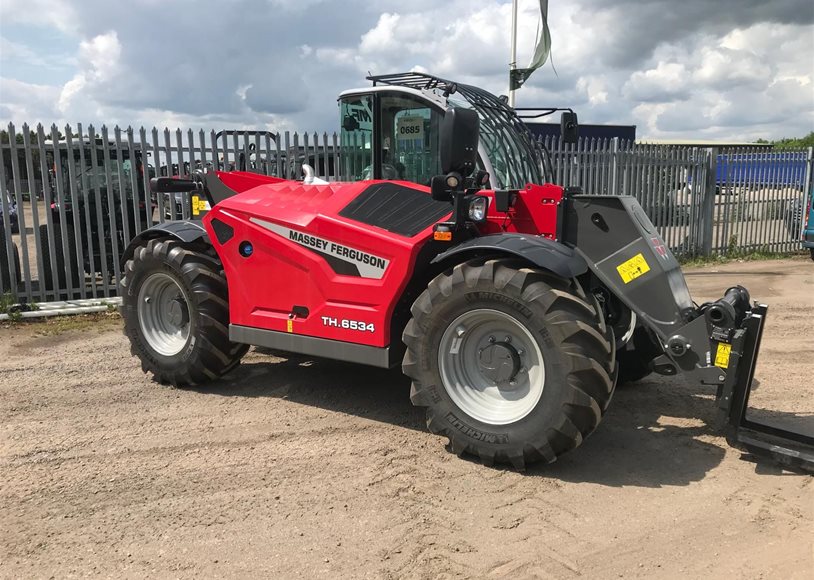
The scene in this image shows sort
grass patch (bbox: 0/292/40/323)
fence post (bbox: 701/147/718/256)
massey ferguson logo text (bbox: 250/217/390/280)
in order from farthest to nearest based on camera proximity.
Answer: fence post (bbox: 701/147/718/256), grass patch (bbox: 0/292/40/323), massey ferguson logo text (bbox: 250/217/390/280)

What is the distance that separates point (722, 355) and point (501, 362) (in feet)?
3.70

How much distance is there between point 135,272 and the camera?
523cm

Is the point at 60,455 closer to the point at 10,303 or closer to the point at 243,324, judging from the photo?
the point at 243,324

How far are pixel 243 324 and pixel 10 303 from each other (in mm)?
4640

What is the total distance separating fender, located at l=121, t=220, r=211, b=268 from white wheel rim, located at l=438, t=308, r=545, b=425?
7.58 feet

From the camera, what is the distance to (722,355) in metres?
3.44

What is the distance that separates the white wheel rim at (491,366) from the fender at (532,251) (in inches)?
13.3

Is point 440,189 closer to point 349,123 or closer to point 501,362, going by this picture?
point 501,362

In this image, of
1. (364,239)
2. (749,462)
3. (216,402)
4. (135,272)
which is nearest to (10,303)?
(135,272)

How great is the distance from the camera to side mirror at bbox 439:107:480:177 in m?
3.56

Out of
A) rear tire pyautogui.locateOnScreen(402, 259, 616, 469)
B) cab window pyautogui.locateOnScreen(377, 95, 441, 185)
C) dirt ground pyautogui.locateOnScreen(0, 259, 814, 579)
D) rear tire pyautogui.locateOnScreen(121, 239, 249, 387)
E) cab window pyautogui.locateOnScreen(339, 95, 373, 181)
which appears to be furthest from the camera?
cab window pyautogui.locateOnScreen(339, 95, 373, 181)

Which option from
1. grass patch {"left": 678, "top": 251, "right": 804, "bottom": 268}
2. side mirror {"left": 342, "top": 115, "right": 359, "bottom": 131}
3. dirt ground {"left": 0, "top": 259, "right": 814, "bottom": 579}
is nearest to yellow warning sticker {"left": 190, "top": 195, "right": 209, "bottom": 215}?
dirt ground {"left": 0, "top": 259, "right": 814, "bottom": 579}

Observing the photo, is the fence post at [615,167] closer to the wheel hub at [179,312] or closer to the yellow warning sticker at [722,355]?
the wheel hub at [179,312]

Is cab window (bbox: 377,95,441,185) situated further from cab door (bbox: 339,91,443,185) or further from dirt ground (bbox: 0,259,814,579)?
dirt ground (bbox: 0,259,814,579)
